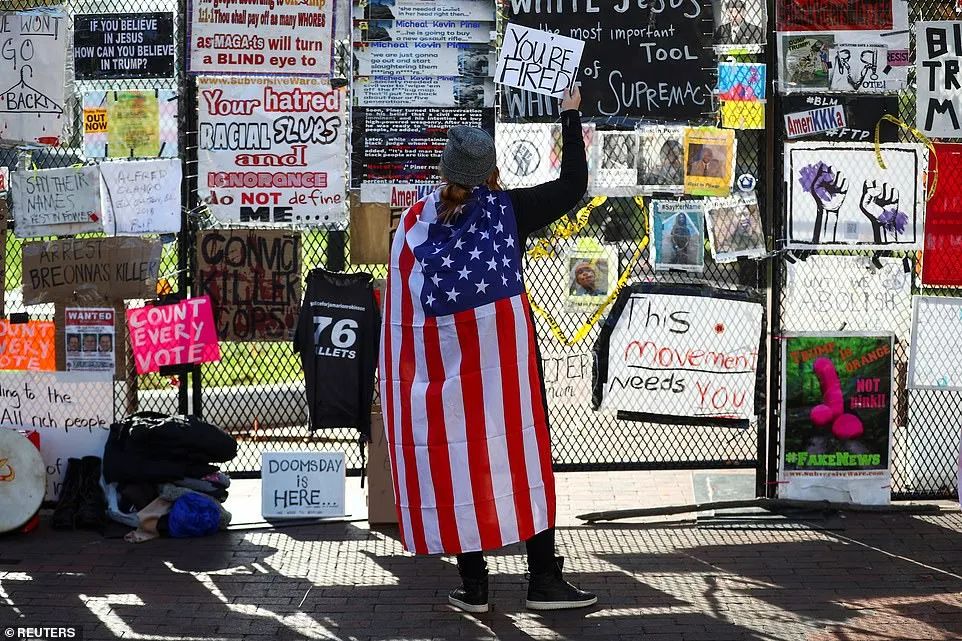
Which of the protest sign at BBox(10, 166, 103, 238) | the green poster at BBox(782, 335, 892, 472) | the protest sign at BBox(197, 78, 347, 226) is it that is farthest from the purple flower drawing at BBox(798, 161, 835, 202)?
the protest sign at BBox(10, 166, 103, 238)

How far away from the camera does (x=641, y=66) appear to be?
647 centimetres

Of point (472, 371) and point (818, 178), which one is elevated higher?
point (818, 178)

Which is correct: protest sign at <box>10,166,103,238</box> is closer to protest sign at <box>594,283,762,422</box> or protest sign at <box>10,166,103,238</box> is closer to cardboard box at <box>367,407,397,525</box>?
cardboard box at <box>367,407,397,525</box>

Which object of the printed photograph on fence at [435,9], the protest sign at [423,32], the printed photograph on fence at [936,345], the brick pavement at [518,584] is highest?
the printed photograph on fence at [435,9]

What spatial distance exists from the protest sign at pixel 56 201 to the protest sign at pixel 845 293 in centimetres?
363

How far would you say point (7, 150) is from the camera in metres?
6.66

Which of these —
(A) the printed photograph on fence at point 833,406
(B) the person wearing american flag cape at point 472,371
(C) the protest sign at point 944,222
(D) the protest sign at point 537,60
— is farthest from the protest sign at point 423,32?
(C) the protest sign at point 944,222

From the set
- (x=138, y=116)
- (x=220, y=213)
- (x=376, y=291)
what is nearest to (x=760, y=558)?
(x=376, y=291)

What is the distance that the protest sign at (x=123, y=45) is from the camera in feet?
21.3

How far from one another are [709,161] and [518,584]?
2.40 metres

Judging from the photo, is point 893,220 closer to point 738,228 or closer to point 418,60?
point 738,228

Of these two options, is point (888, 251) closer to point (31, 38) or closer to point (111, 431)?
point (111, 431)

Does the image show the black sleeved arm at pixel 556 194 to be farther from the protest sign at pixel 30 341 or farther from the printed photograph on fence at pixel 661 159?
the protest sign at pixel 30 341

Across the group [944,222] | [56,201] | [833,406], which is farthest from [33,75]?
[944,222]
